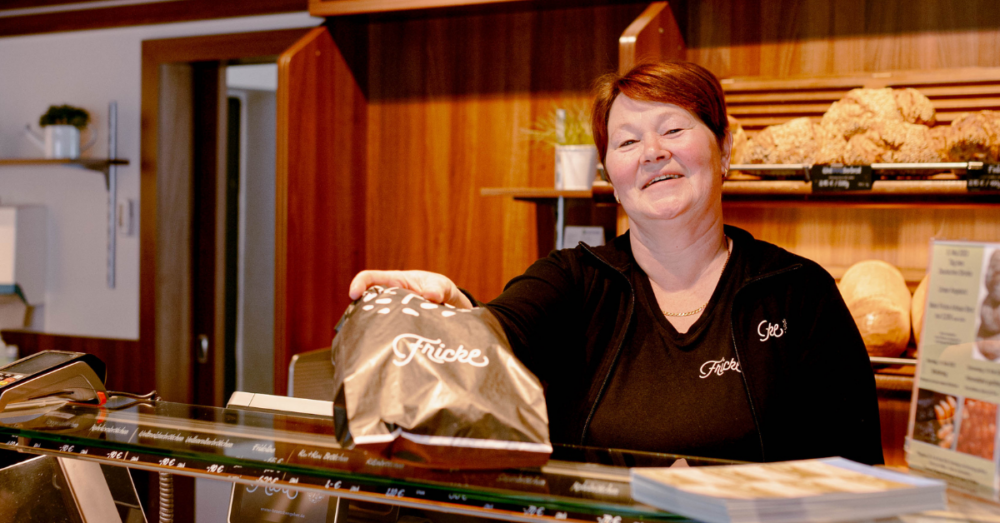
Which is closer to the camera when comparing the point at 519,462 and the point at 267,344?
the point at 519,462

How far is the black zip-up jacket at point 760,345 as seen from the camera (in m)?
1.13

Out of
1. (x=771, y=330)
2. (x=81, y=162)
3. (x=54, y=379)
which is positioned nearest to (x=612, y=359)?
(x=771, y=330)

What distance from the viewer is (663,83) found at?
4.14 feet

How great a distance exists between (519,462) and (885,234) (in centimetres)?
195

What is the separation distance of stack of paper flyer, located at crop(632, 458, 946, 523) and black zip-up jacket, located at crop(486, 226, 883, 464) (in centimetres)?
51

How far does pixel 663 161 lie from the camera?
1256mm

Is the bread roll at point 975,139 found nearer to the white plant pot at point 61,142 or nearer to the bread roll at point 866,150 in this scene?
the bread roll at point 866,150

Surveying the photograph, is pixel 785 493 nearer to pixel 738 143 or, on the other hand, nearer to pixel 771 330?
pixel 771 330

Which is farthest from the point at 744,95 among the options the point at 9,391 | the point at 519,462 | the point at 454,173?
the point at 9,391

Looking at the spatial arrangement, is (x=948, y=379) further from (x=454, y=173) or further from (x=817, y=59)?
(x=454, y=173)

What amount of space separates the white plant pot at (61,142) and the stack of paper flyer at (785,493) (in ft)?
11.7

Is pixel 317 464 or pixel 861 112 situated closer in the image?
pixel 317 464

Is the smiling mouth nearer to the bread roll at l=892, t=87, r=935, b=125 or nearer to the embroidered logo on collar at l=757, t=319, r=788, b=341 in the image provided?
the embroidered logo on collar at l=757, t=319, r=788, b=341

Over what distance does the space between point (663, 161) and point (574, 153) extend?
3.68 feet
